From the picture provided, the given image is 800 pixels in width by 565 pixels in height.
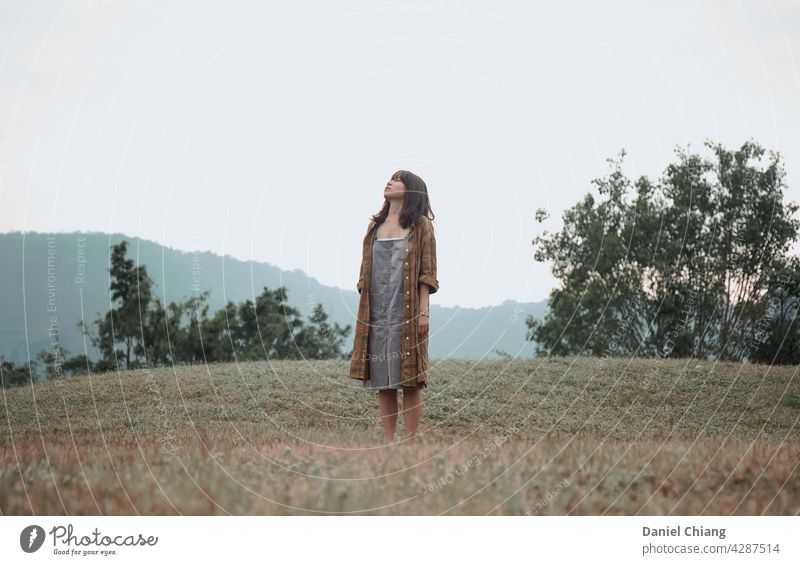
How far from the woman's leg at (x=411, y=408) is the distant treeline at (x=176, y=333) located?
13.5m

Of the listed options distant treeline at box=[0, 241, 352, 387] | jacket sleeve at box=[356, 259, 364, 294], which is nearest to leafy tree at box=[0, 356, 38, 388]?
distant treeline at box=[0, 241, 352, 387]

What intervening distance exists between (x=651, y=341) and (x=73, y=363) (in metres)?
20.0

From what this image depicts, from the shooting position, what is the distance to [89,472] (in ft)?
20.5

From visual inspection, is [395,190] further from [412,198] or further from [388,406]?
[388,406]

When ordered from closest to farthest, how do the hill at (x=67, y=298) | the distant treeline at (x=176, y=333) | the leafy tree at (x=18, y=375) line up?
the hill at (x=67, y=298), the leafy tree at (x=18, y=375), the distant treeline at (x=176, y=333)

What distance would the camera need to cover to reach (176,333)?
28.2m

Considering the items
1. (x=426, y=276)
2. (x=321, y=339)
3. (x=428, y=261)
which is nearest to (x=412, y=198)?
(x=428, y=261)

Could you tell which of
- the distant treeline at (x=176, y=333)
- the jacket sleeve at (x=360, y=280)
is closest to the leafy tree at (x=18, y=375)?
the distant treeline at (x=176, y=333)

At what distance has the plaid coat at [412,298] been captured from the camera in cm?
824

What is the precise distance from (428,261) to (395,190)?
85 centimetres

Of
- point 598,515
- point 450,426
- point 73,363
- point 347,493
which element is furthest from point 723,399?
point 73,363

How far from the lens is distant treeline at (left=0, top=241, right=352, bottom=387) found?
24.5 meters

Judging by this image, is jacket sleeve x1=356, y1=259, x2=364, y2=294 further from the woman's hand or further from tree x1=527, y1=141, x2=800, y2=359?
tree x1=527, y1=141, x2=800, y2=359

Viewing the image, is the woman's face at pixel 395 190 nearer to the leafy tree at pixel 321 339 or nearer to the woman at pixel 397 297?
the woman at pixel 397 297
